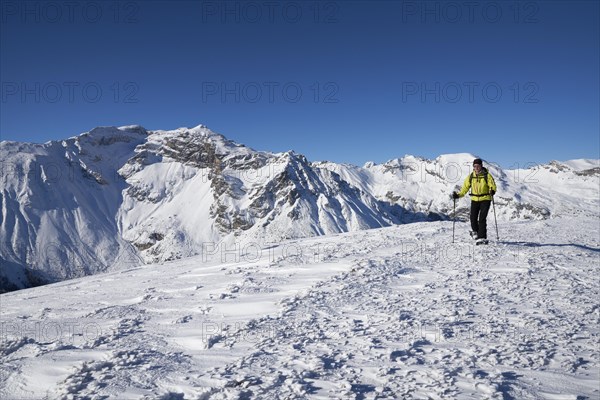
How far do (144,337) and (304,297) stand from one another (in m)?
3.54

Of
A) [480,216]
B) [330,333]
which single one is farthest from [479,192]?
[330,333]

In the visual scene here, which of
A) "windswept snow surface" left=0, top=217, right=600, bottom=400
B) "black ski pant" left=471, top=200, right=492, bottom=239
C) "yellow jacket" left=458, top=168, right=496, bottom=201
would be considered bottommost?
"windswept snow surface" left=0, top=217, right=600, bottom=400

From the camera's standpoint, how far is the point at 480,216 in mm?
13227

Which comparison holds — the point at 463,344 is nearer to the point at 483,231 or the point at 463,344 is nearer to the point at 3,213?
the point at 483,231

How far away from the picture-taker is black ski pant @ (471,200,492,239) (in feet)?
43.0

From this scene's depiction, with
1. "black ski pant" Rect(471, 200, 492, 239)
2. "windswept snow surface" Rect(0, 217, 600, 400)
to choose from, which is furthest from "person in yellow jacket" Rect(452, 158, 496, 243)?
"windswept snow surface" Rect(0, 217, 600, 400)

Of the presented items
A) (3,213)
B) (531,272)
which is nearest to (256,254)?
(531,272)

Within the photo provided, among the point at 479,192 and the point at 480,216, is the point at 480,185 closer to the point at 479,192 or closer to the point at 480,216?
the point at 479,192

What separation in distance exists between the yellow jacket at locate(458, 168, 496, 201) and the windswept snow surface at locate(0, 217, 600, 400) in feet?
8.52

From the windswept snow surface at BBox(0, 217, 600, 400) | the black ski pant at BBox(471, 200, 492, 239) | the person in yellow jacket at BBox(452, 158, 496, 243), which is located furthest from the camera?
the person in yellow jacket at BBox(452, 158, 496, 243)

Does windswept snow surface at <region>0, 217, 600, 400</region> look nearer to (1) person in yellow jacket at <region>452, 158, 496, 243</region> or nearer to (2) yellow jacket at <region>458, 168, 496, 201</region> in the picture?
(1) person in yellow jacket at <region>452, 158, 496, 243</region>

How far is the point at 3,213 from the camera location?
7805 inches

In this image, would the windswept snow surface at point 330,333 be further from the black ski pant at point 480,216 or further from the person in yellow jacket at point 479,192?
the person in yellow jacket at point 479,192

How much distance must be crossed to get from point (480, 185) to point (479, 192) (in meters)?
0.27
